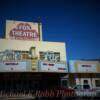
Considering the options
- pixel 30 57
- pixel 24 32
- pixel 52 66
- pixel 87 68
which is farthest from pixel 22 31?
pixel 87 68

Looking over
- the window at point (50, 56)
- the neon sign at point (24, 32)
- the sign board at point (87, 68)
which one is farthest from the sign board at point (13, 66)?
the sign board at point (87, 68)

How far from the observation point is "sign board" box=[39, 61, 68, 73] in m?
40.7

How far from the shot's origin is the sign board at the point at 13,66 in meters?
39.7

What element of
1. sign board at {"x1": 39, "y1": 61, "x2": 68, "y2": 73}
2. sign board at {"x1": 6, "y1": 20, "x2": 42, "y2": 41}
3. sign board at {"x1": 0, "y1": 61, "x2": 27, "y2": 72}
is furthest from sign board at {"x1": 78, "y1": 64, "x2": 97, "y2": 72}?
sign board at {"x1": 6, "y1": 20, "x2": 42, "y2": 41}

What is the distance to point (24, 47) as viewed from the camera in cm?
4575

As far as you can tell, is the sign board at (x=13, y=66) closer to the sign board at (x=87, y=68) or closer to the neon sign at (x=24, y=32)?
the neon sign at (x=24, y=32)

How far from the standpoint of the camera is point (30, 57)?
44.0m

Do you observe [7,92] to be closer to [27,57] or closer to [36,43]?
[27,57]

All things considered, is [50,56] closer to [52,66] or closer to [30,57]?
[30,57]

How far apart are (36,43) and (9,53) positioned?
15.9 feet

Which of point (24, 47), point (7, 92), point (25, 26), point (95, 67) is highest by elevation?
point (25, 26)

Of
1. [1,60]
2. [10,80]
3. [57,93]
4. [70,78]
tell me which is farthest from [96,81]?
[57,93]

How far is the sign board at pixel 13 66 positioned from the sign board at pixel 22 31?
7879mm

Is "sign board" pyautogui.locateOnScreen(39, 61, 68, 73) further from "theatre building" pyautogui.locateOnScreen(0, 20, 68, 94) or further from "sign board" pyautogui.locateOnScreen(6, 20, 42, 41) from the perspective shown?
"sign board" pyautogui.locateOnScreen(6, 20, 42, 41)
